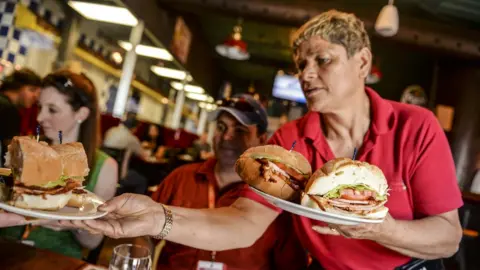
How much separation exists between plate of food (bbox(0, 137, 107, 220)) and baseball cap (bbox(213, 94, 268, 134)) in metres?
1.30

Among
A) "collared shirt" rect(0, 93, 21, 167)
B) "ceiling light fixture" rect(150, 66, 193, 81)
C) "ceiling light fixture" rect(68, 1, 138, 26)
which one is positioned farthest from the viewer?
"ceiling light fixture" rect(150, 66, 193, 81)

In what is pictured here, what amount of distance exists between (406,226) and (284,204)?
49 centimetres

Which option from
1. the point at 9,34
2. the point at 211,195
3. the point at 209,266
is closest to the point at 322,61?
the point at 211,195

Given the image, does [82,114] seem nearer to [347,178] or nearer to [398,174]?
[347,178]

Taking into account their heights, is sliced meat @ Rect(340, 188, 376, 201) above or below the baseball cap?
below

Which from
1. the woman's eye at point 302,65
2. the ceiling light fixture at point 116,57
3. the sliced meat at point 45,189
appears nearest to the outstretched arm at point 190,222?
the sliced meat at point 45,189

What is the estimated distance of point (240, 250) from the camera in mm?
1999

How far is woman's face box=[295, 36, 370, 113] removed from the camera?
1.61 meters

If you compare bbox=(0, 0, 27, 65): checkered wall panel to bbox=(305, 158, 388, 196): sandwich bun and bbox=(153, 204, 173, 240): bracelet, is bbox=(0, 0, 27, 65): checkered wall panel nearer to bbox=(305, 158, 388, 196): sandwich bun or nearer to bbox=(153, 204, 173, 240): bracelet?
bbox=(153, 204, 173, 240): bracelet

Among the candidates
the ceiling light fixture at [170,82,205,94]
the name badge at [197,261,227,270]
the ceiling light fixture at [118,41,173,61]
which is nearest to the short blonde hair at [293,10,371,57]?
the name badge at [197,261,227,270]

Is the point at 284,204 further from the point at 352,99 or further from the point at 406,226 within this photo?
the point at 352,99

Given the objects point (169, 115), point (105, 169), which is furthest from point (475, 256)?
point (169, 115)

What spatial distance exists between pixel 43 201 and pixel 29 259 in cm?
40

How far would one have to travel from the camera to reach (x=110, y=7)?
5.40 metres
